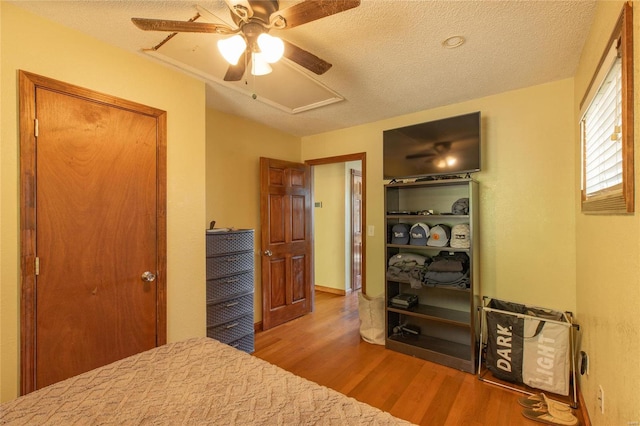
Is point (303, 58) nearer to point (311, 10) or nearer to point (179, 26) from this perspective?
point (311, 10)

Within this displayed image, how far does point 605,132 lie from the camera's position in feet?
4.78

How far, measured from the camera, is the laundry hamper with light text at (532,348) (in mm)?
2100

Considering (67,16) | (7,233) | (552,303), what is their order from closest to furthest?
(7,233) < (67,16) < (552,303)

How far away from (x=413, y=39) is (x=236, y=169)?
2233mm

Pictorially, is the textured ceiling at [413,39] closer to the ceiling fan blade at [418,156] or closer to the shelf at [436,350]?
the ceiling fan blade at [418,156]

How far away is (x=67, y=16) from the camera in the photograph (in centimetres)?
166

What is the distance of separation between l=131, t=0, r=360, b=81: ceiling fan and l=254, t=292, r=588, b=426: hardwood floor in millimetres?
2366

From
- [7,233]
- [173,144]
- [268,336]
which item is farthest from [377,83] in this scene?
[268,336]

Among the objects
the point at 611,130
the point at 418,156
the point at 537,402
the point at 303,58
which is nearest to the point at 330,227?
the point at 418,156

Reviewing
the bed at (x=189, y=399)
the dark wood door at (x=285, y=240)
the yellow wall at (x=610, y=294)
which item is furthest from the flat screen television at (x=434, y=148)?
the bed at (x=189, y=399)

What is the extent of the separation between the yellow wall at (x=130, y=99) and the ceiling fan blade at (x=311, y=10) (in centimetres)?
129

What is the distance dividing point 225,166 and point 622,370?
3274 millimetres

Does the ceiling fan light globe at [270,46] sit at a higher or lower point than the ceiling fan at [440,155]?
higher

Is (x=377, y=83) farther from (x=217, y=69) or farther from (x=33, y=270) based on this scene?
(x=33, y=270)
